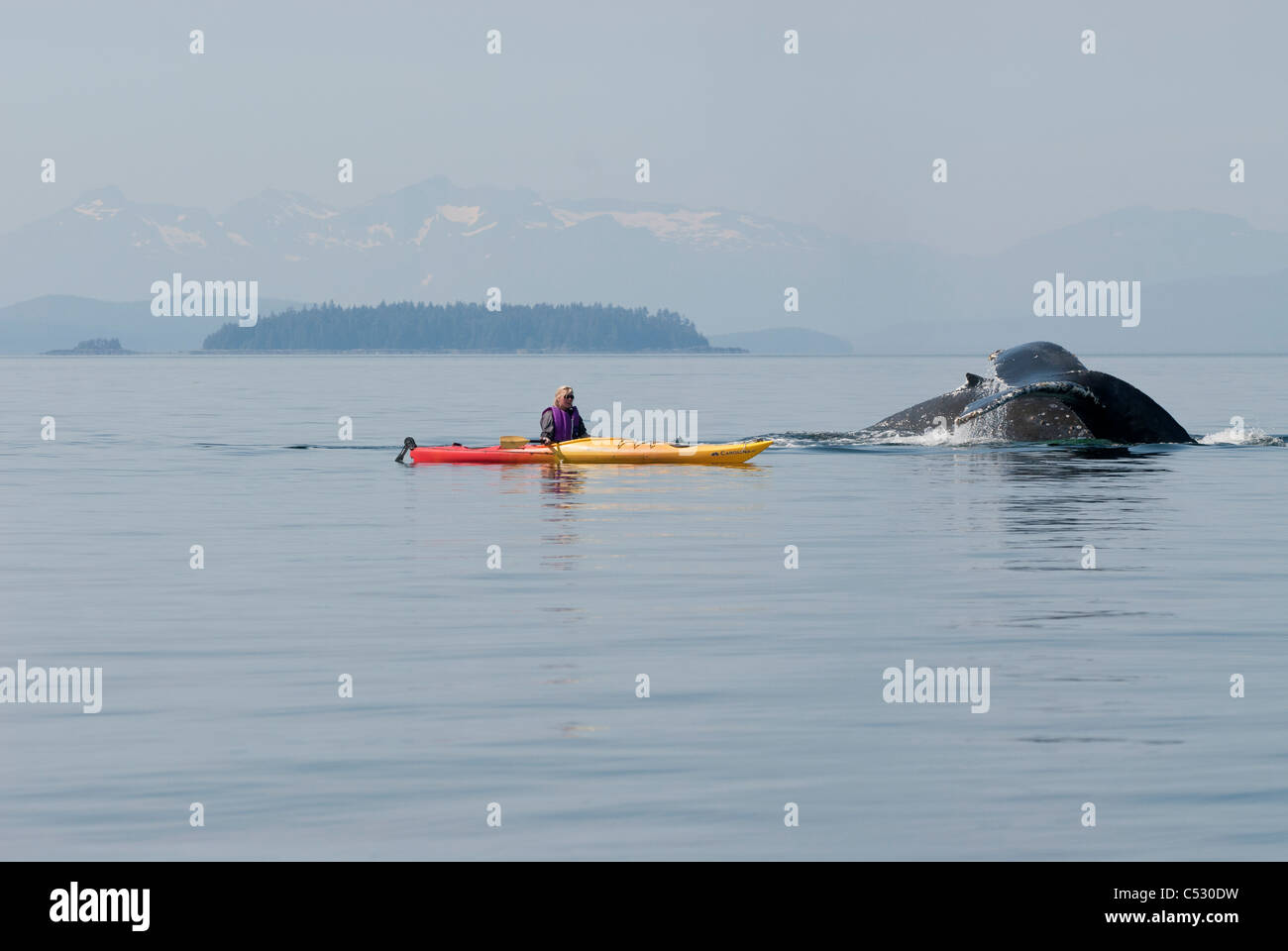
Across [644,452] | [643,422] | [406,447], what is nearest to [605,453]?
[644,452]

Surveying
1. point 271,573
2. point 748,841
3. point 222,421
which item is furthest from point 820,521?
point 222,421

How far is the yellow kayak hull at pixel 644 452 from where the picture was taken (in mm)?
35781

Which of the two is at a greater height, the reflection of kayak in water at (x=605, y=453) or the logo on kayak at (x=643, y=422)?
the logo on kayak at (x=643, y=422)

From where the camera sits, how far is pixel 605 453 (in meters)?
35.8

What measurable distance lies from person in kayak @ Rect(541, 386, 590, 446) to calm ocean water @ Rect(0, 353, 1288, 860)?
3433 millimetres

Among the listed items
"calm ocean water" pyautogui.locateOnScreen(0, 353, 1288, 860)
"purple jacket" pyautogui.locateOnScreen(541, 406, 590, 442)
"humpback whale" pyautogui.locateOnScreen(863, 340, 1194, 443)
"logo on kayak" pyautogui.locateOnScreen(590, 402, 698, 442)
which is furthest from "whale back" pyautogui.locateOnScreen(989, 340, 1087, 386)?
"logo on kayak" pyautogui.locateOnScreen(590, 402, 698, 442)

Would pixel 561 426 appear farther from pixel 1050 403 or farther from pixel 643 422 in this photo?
pixel 643 422

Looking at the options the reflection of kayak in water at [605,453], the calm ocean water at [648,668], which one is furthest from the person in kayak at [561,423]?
the calm ocean water at [648,668]

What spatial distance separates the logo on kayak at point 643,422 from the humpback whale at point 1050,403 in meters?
18.1

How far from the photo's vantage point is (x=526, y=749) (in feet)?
38.1

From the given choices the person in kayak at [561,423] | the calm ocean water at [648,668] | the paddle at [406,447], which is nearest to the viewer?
the calm ocean water at [648,668]

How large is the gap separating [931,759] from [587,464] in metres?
25.4

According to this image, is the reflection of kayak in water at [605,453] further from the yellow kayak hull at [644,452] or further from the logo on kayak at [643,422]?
the logo on kayak at [643,422]
